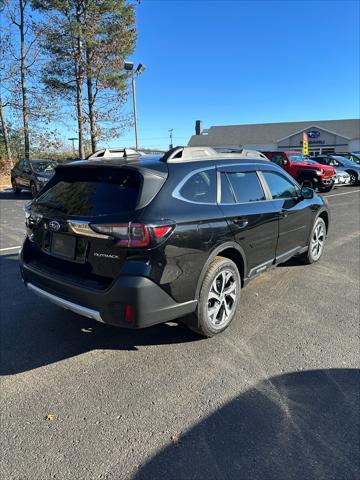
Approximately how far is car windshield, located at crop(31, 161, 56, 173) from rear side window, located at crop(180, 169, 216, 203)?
1370cm

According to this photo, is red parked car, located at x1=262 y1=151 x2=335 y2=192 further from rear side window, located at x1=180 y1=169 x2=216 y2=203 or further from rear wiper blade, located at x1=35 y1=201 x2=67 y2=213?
rear wiper blade, located at x1=35 y1=201 x2=67 y2=213

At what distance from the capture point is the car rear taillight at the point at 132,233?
2902 millimetres

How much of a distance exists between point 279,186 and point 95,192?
2.70 meters

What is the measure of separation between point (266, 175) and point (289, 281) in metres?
1.56

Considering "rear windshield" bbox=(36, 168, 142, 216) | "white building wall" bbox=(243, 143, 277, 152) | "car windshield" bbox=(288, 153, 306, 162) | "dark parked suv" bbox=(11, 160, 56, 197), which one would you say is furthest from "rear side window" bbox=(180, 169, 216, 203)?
"white building wall" bbox=(243, 143, 277, 152)

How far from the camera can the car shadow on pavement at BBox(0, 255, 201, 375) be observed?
3428 millimetres

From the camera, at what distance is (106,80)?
2241cm

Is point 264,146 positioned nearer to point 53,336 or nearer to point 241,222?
point 241,222

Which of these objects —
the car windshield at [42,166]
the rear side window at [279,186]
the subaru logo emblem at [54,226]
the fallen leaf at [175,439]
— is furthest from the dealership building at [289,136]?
the fallen leaf at [175,439]

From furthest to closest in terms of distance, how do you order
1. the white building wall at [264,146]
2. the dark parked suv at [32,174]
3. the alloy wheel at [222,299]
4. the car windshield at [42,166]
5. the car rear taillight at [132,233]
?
the white building wall at [264,146]
the car windshield at [42,166]
the dark parked suv at [32,174]
the alloy wheel at [222,299]
the car rear taillight at [132,233]

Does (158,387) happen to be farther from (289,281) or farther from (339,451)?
(289,281)

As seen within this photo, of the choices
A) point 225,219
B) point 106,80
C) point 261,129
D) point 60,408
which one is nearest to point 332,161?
point 106,80

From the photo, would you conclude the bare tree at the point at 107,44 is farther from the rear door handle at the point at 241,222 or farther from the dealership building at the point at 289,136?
the dealership building at the point at 289,136

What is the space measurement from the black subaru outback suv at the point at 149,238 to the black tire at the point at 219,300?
0.03ft
